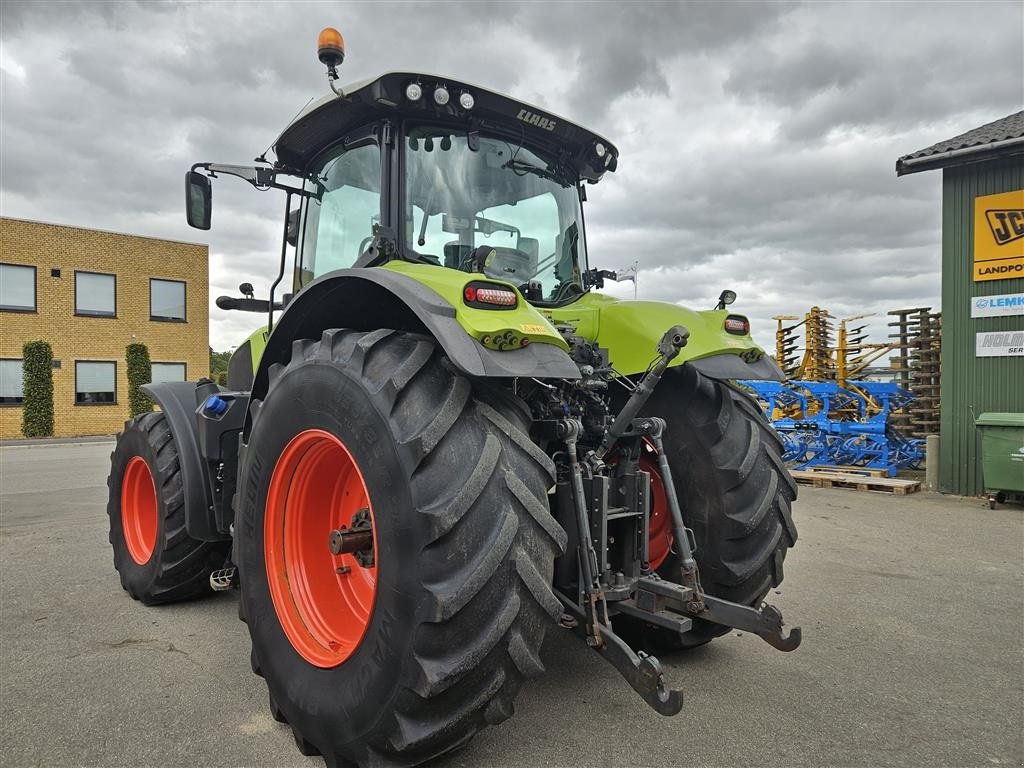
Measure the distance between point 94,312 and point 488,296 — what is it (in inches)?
972

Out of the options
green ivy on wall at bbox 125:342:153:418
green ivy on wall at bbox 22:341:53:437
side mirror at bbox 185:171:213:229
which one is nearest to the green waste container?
side mirror at bbox 185:171:213:229

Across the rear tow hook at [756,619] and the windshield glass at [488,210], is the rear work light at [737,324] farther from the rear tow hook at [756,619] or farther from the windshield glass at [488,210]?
the rear tow hook at [756,619]

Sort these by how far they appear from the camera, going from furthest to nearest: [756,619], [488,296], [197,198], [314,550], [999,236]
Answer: [999,236] → [197,198] → [314,550] → [756,619] → [488,296]

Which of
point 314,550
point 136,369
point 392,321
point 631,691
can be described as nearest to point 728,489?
Answer: point 631,691

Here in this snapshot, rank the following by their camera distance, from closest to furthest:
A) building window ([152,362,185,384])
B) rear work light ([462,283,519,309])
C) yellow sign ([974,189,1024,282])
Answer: rear work light ([462,283,519,309]), yellow sign ([974,189,1024,282]), building window ([152,362,185,384])

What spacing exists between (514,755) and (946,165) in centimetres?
971

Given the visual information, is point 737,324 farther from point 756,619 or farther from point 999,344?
point 999,344

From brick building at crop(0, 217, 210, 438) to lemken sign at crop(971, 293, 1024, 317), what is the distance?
2353cm

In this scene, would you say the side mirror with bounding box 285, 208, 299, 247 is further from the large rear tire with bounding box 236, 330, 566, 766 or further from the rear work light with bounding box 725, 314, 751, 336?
the rear work light with bounding box 725, 314, 751, 336

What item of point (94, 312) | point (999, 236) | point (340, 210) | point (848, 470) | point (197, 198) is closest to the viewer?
point (340, 210)

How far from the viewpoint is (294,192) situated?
3.80 meters

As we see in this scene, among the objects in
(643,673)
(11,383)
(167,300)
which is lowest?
(643,673)

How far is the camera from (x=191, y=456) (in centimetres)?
378

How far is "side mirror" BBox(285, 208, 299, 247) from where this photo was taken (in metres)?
3.92
